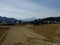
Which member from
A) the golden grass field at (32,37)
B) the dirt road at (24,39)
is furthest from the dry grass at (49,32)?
the dirt road at (24,39)

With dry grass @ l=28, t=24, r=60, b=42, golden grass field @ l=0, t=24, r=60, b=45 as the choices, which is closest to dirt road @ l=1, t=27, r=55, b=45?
golden grass field @ l=0, t=24, r=60, b=45

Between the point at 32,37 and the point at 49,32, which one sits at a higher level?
the point at 32,37

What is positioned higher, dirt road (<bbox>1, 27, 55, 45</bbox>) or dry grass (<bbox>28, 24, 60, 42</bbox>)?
dirt road (<bbox>1, 27, 55, 45</bbox>)

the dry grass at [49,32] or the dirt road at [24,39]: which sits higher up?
the dirt road at [24,39]

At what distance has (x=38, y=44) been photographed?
17891 mm

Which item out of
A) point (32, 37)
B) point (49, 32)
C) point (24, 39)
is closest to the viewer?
point (24, 39)

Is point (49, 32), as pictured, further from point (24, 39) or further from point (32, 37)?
point (24, 39)

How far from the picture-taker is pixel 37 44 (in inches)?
706

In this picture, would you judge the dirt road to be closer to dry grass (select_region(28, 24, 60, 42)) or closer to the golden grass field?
the golden grass field

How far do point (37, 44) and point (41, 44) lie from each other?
0.54 meters

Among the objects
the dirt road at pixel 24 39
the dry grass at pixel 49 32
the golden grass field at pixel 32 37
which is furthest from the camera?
the dry grass at pixel 49 32

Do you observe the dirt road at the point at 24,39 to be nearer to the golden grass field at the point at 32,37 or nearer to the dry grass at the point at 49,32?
the golden grass field at the point at 32,37

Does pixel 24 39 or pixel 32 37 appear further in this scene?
pixel 32 37

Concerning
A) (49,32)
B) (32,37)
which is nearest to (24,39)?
(32,37)
